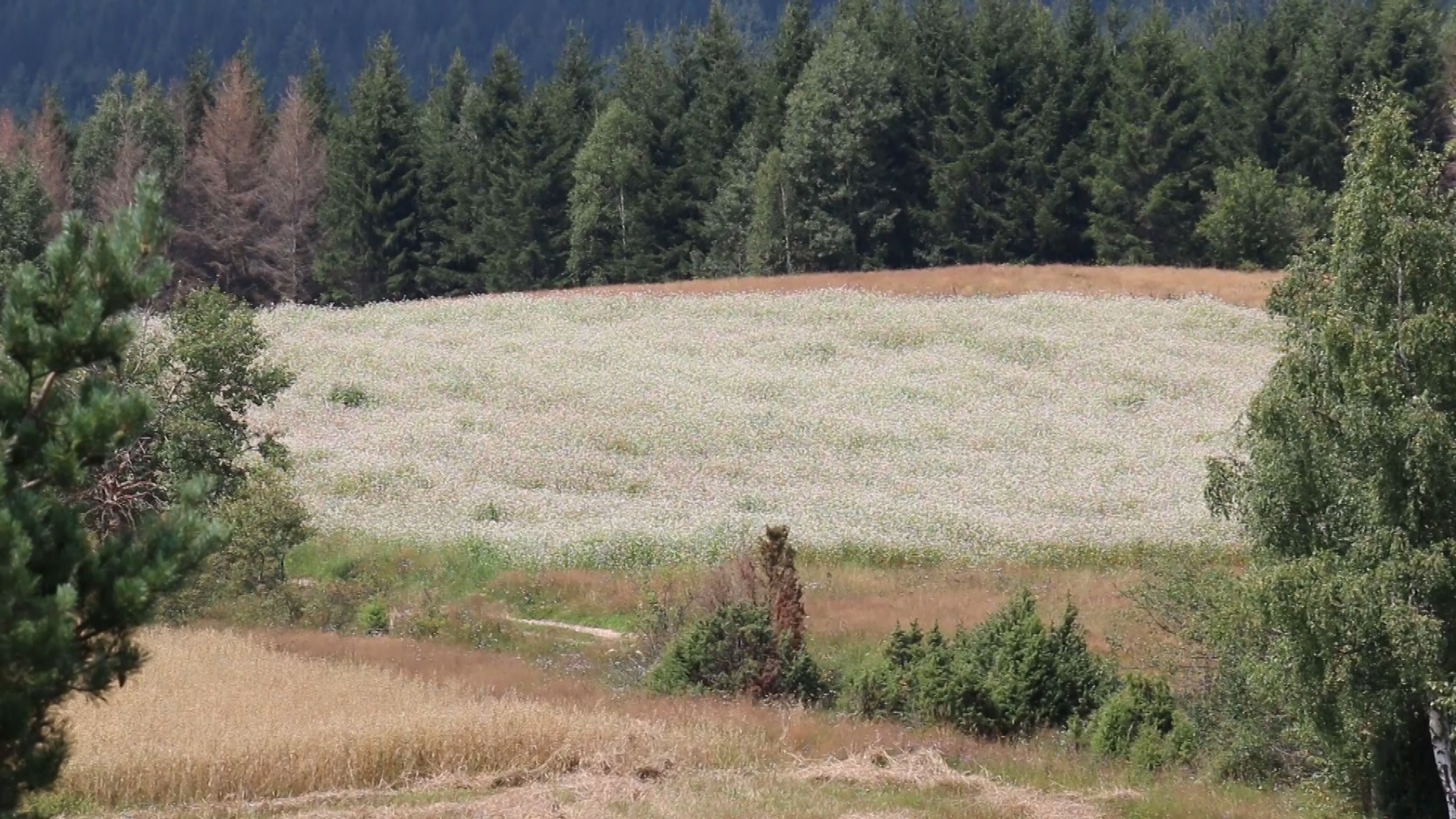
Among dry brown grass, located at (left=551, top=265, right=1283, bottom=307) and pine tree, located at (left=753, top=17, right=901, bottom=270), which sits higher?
pine tree, located at (left=753, top=17, right=901, bottom=270)

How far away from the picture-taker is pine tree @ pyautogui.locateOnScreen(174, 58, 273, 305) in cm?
10681

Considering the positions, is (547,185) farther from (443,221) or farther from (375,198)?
(375,198)

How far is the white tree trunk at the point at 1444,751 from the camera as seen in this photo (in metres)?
Answer: 17.9

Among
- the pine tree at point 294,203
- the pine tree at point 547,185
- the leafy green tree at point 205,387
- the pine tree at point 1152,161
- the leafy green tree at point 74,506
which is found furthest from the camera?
the pine tree at point 294,203

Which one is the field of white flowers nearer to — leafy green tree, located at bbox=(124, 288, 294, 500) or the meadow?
the meadow

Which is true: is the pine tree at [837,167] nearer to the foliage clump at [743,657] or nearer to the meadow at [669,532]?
the meadow at [669,532]

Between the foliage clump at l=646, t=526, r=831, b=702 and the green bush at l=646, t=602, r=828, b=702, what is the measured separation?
0.01m

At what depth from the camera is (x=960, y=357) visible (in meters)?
58.3

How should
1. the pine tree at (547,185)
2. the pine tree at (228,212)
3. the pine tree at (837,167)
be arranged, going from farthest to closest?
the pine tree at (228,212), the pine tree at (547,185), the pine tree at (837,167)

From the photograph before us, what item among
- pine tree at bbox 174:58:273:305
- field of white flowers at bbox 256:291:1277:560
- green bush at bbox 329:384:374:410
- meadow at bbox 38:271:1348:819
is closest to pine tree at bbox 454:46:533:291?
pine tree at bbox 174:58:273:305

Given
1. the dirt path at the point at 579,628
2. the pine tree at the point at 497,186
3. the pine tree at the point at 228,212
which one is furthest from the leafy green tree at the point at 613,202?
the dirt path at the point at 579,628

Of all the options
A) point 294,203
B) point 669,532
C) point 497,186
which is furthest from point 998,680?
point 294,203

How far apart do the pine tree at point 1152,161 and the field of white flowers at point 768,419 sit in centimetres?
2525

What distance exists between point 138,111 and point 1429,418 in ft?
345
